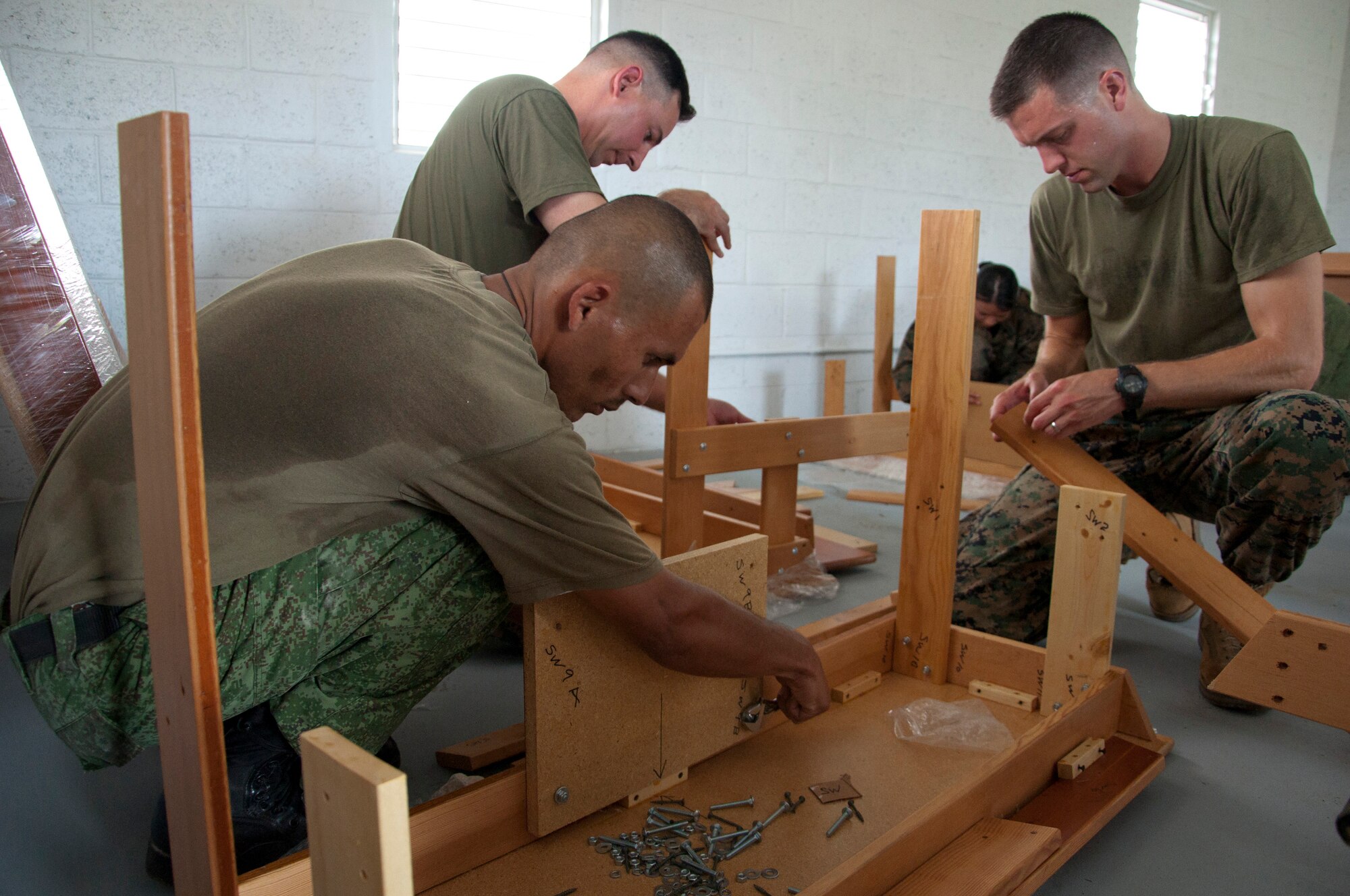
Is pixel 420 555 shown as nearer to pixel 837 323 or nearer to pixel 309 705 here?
pixel 309 705

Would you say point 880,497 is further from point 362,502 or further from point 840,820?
point 362,502

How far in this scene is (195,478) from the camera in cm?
66

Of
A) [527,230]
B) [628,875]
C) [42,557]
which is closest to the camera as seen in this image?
[42,557]

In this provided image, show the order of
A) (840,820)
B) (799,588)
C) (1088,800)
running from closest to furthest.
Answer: (840,820) → (1088,800) → (799,588)

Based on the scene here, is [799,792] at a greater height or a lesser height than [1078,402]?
lesser

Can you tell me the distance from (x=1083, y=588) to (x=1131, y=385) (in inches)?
20.1

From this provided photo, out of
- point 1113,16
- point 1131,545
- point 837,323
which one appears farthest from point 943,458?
point 1113,16

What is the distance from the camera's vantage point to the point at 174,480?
655 millimetres

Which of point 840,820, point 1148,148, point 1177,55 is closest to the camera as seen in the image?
point 840,820

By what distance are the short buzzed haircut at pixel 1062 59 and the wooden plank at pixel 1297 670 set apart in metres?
1.16

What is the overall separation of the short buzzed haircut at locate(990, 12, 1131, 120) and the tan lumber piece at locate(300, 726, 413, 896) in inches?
76.4

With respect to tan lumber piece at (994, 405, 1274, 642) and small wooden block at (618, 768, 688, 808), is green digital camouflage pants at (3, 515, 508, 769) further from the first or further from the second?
tan lumber piece at (994, 405, 1274, 642)

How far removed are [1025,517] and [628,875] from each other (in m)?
1.36

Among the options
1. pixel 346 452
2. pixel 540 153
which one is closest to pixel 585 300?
pixel 346 452
